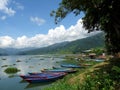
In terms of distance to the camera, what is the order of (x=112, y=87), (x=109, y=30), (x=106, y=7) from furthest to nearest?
(x=109, y=30) → (x=106, y=7) → (x=112, y=87)

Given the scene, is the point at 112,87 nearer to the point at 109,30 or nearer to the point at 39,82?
the point at 109,30

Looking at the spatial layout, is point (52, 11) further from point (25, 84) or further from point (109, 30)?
point (25, 84)

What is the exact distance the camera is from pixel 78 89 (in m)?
19.4

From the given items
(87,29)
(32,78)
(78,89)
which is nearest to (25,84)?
(32,78)

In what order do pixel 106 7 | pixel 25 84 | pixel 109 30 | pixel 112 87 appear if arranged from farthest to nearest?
pixel 25 84
pixel 109 30
pixel 106 7
pixel 112 87

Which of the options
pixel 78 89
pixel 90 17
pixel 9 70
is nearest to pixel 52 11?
pixel 90 17

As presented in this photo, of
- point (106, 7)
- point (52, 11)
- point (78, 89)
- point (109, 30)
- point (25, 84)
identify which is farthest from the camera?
point (25, 84)

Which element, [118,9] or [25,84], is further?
[25,84]

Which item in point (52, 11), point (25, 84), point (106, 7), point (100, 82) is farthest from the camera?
point (25, 84)

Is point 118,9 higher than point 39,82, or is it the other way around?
point 118,9

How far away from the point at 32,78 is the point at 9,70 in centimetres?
2606

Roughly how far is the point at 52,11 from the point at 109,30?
23.6 feet

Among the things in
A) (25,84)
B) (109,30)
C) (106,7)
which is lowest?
(25,84)

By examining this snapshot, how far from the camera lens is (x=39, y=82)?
44625mm
